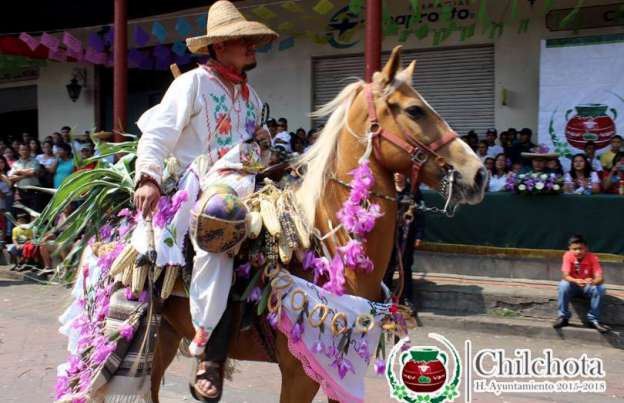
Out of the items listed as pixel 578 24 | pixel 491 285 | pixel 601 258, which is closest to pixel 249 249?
pixel 491 285

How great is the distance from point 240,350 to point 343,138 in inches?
51.8

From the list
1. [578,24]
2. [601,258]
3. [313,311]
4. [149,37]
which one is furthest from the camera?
[149,37]

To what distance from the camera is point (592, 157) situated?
9.91 m

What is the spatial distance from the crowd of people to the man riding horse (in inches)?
249

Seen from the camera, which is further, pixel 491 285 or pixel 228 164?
pixel 491 285

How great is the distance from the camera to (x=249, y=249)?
3340mm

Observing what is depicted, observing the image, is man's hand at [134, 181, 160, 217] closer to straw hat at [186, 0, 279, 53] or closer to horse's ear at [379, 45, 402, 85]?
straw hat at [186, 0, 279, 53]

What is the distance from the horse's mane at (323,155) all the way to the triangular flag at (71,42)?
11.4 metres

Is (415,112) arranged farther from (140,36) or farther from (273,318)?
(140,36)

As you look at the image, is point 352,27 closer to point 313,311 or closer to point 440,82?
point 440,82

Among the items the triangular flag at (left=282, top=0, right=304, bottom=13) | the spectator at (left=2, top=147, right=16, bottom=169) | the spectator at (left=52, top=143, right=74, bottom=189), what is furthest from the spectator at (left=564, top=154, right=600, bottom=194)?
the spectator at (left=2, top=147, right=16, bottom=169)

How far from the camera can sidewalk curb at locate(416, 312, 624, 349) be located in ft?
23.7

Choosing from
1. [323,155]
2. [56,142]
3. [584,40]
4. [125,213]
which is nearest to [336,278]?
[323,155]

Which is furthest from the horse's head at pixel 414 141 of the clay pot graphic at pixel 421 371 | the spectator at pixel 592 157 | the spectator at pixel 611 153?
the spectator at pixel 611 153
